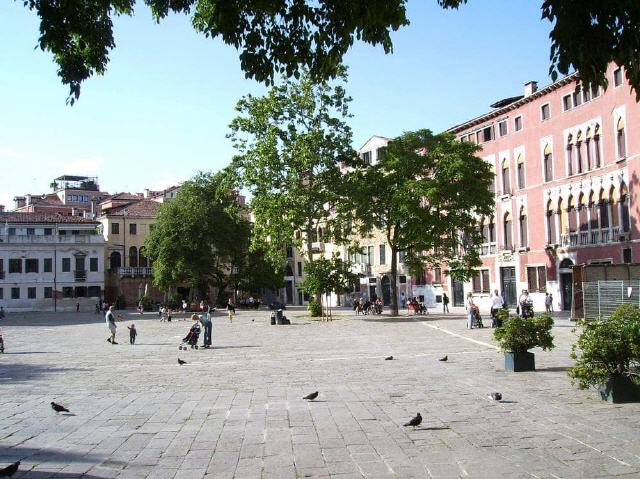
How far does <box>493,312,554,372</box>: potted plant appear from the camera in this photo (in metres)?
13.1

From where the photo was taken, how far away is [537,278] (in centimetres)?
4359

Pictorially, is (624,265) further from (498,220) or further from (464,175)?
(498,220)

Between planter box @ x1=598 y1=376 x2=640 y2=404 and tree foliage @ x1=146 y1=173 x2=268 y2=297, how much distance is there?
50158 millimetres

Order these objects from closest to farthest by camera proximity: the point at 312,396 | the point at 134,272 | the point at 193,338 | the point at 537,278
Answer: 1. the point at 312,396
2. the point at 193,338
3. the point at 537,278
4. the point at 134,272

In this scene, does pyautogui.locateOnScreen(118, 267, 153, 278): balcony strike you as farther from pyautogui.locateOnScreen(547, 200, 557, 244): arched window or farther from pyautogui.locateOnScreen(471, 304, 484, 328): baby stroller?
pyautogui.locateOnScreen(471, 304, 484, 328): baby stroller

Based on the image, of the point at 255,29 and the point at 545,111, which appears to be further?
the point at 545,111

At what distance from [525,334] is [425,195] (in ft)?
75.1

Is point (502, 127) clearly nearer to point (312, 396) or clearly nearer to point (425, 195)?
point (425, 195)

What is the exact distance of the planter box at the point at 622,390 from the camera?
9.76 m

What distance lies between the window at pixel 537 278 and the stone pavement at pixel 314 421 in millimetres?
25964

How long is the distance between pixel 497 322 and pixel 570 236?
51.0ft

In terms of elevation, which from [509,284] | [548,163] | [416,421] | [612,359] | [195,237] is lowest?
[416,421]

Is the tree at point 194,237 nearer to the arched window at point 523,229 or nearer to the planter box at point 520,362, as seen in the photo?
the arched window at point 523,229

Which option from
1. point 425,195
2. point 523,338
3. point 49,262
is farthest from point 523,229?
point 49,262
